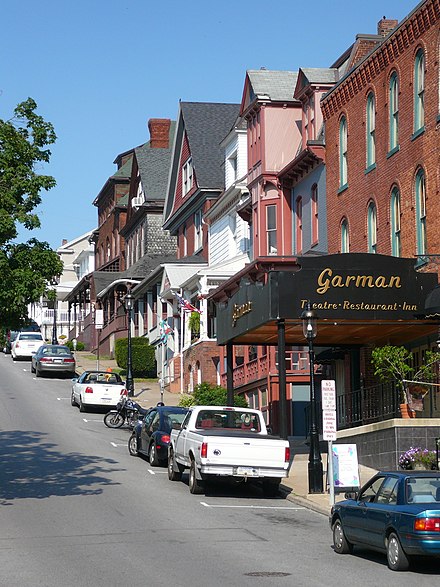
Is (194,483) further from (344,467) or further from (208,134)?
(208,134)

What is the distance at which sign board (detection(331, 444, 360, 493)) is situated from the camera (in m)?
22.1

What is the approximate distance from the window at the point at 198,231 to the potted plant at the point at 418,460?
35.5 m

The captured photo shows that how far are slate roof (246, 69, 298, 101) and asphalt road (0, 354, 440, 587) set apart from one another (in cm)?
1723

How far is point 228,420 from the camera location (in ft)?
85.7

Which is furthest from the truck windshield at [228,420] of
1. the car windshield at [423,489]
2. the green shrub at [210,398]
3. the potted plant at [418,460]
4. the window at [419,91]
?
the green shrub at [210,398]

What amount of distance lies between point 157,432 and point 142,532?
995 cm

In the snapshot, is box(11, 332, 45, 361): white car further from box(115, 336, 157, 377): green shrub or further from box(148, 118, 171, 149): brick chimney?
box(148, 118, 171, 149): brick chimney

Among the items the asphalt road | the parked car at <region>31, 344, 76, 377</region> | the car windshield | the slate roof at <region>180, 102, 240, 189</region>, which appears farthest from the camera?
the slate roof at <region>180, 102, 240, 189</region>

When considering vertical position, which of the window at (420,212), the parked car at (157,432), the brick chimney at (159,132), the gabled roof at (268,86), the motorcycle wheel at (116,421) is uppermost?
the brick chimney at (159,132)

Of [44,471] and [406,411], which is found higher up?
[406,411]

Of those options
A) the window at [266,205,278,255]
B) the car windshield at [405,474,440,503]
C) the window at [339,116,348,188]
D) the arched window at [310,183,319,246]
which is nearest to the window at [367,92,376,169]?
the window at [339,116,348,188]

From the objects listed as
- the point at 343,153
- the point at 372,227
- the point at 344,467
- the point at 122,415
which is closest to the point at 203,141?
the point at 343,153

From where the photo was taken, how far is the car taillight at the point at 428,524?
14938mm

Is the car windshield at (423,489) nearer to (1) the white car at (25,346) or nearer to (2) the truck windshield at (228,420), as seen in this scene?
(2) the truck windshield at (228,420)
